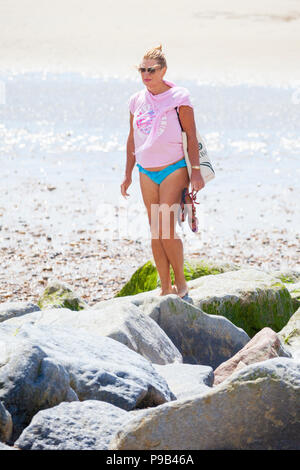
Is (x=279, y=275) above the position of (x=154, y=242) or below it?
below

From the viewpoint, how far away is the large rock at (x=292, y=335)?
6.03 meters

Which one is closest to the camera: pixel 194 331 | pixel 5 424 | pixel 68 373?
pixel 5 424

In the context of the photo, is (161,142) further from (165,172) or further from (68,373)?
(68,373)

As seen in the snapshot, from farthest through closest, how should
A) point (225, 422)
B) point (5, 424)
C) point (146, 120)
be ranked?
point (146, 120), point (5, 424), point (225, 422)

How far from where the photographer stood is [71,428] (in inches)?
145

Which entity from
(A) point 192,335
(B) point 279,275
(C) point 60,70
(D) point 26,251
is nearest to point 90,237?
(D) point 26,251

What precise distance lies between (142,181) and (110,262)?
3.13 meters

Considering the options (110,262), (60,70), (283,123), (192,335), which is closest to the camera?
(192,335)

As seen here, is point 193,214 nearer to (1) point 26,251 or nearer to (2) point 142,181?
(2) point 142,181

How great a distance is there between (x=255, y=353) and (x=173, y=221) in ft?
5.44

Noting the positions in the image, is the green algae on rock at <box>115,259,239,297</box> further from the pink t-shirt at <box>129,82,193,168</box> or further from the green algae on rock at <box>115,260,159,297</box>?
the pink t-shirt at <box>129,82,193,168</box>

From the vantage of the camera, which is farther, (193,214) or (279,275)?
(279,275)

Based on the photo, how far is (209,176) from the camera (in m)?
6.30

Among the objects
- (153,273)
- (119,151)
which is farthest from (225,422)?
(119,151)
